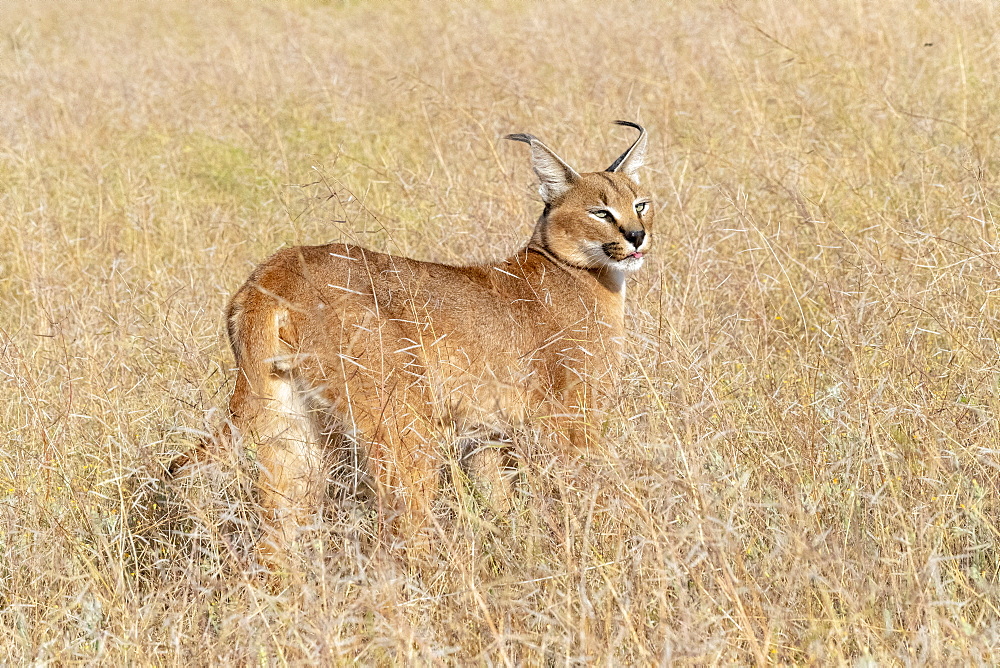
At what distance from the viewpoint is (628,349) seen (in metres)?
4.11

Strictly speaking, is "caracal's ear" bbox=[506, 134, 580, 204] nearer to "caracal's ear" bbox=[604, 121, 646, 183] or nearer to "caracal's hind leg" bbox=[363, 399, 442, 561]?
"caracal's ear" bbox=[604, 121, 646, 183]

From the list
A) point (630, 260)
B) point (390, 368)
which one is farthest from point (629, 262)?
point (390, 368)

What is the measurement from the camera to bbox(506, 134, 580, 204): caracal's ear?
429cm

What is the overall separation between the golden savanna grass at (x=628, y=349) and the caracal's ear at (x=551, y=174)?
1.77ft

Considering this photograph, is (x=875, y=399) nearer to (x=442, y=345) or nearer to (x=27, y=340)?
(x=442, y=345)

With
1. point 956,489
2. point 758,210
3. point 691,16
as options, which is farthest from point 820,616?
point 691,16

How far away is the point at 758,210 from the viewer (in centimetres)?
555

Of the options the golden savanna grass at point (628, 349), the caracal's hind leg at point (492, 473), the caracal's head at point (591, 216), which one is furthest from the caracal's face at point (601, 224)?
the caracal's hind leg at point (492, 473)

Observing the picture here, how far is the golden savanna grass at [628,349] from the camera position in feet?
8.96

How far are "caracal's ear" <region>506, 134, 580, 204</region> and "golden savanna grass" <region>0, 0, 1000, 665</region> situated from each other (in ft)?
1.77

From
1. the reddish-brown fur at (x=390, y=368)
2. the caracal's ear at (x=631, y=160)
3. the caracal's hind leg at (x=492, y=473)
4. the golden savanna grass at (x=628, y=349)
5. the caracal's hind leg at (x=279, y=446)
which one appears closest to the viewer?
the golden savanna grass at (x=628, y=349)

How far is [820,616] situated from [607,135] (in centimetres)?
467

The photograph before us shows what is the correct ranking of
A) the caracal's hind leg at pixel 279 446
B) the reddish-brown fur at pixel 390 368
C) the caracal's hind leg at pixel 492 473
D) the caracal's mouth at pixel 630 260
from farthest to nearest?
the caracal's mouth at pixel 630 260
the caracal's hind leg at pixel 492 473
the reddish-brown fur at pixel 390 368
the caracal's hind leg at pixel 279 446

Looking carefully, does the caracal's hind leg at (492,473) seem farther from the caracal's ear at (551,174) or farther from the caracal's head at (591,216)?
the caracal's ear at (551,174)
